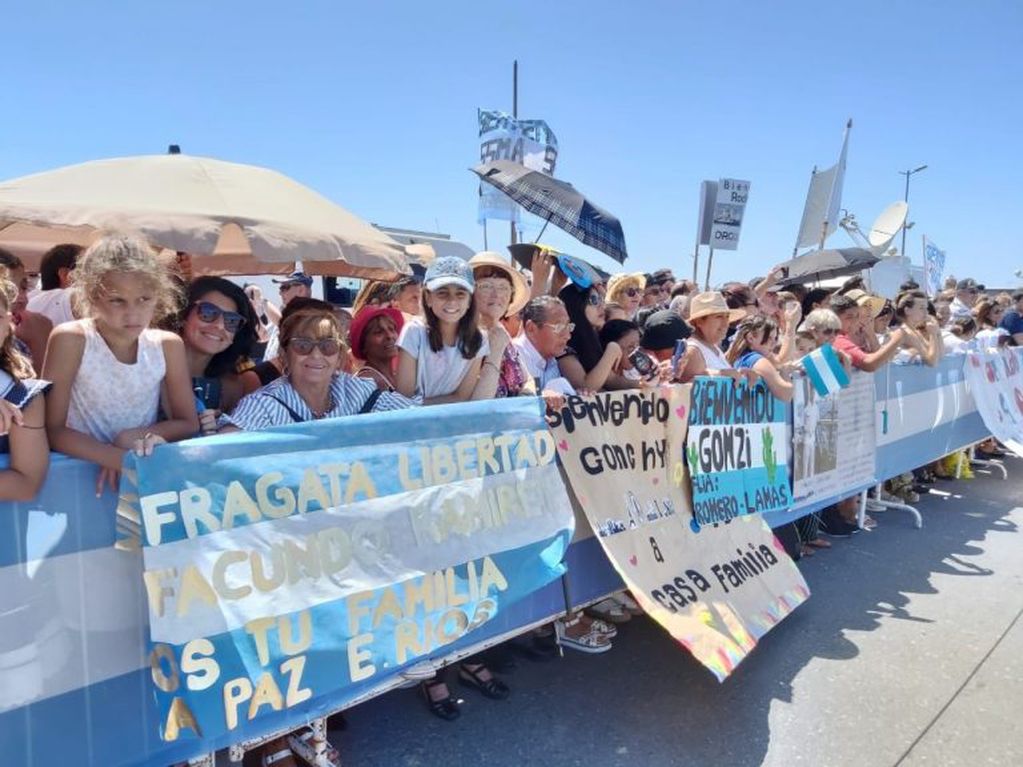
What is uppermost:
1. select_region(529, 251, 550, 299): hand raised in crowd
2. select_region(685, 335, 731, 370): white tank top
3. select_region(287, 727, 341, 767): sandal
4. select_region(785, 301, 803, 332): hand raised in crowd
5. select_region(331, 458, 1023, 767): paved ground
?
select_region(529, 251, 550, 299): hand raised in crowd

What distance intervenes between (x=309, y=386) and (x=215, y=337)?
1.52ft

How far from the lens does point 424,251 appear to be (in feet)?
18.2

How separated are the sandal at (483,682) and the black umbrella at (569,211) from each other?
10.7 feet

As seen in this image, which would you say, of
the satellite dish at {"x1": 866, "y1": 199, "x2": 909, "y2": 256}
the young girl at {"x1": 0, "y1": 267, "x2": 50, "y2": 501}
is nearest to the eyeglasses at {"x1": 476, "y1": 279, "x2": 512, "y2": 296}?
the young girl at {"x1": 0, "y1": 267, "x2": 50, "y2": 501}

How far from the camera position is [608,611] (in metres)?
3.97

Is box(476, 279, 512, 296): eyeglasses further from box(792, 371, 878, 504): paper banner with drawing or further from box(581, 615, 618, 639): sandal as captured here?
box(792, 371, 878, 504): paper banner with drawing

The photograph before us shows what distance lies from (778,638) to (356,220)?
3321mm

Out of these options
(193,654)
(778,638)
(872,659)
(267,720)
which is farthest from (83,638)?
(872,659)

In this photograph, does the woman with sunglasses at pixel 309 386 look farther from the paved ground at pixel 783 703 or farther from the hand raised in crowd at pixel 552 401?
the paved ground at pixel 783 703

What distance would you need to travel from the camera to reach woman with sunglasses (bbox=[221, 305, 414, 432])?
8.64ft

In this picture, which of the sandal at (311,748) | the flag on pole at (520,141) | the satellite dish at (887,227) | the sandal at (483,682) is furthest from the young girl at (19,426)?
the satellite dish at (887,227)

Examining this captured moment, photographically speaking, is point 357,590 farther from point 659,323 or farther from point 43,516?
point 659,323

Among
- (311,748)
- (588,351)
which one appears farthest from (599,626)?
(311,748)

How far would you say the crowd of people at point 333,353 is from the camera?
2168mm
